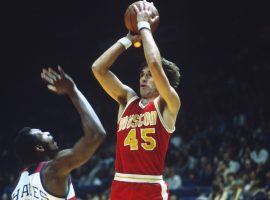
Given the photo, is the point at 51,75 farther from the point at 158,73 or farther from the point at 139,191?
the point at 139,191

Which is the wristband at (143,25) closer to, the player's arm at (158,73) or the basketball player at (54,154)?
the player's arm at (158,73)

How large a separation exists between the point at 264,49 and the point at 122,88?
44.4ft

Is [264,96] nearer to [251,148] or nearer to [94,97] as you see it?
[251,148]

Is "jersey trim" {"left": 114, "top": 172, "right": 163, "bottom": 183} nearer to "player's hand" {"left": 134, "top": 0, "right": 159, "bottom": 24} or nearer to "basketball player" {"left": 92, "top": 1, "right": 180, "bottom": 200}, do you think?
"basketball player" {"left": 92, "top": 1, "right": 180, "bottom": 200}

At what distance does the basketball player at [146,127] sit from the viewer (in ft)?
15.1

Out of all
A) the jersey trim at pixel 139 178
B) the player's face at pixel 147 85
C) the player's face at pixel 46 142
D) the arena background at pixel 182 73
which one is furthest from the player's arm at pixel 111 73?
the arena background at pixel 182 73

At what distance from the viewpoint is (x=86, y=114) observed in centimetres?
366

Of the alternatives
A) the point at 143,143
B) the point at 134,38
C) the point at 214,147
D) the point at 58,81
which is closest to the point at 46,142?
the point at 58,81

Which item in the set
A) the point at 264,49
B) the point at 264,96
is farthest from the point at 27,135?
the point at 264,49

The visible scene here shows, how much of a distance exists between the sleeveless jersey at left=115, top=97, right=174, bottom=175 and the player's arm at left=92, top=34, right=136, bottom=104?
36 cm

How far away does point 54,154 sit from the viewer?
12.9ft

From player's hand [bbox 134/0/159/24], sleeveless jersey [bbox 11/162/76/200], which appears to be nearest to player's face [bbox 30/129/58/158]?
sleeveless jersey [bbox 11/162/76/200]

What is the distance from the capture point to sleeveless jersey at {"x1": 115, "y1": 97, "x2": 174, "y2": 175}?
4.69 metres

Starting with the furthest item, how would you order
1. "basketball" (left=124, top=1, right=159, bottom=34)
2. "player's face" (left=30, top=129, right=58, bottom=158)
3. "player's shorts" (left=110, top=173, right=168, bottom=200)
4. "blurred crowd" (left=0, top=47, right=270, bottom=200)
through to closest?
"blurred crowd" (left=0, top=47, right=270, bottom=200), "basketball" (left=124, top=1, right=159, bottom=34), "player's shorts" (left=110, top=173, right=168, bottom=200), "player's face" (left=30, top=129, right=58, bottom=158)
